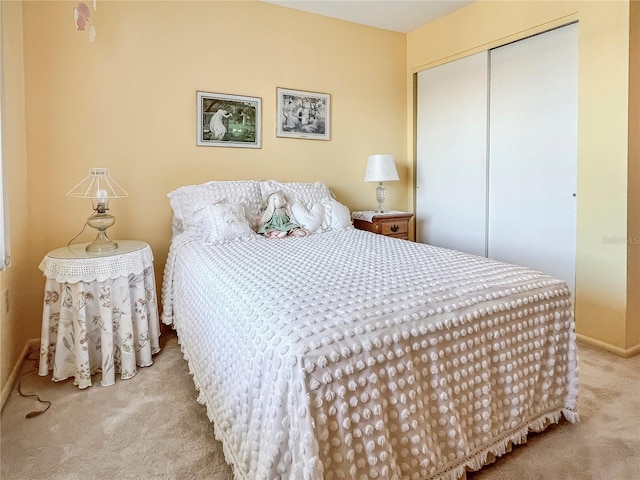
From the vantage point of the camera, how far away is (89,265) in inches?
76.4

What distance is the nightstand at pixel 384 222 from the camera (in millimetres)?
3240

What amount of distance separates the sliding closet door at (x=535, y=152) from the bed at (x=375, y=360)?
1.31m

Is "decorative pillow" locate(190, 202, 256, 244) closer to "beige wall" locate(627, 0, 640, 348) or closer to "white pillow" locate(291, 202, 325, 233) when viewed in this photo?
"white pillow" locate(291, 202, 325, 233)

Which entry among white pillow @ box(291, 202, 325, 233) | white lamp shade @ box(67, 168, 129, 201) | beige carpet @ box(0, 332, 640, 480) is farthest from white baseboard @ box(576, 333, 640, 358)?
white lamp shade @ box(67, 168, 129, 201)

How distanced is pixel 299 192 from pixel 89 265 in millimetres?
1471

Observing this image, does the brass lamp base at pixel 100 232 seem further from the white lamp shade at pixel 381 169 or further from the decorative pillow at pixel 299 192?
the white lamp shade at pixel 381 169

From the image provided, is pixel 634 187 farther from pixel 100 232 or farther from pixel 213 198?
pixel 100 232

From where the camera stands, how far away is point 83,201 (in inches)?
101

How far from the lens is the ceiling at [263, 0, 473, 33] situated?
311 cm

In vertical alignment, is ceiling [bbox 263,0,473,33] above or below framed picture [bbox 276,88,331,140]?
above

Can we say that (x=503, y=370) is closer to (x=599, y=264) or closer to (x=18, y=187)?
(x=599, y=264)

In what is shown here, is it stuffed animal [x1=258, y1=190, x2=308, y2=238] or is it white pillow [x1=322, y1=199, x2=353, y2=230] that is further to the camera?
white pillow [x1=322, y1=199, x2=353, y2=230]

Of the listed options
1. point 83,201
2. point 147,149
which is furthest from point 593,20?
point 83,201

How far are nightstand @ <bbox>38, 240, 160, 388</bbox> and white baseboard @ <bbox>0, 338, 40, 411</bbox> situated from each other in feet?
0.40
